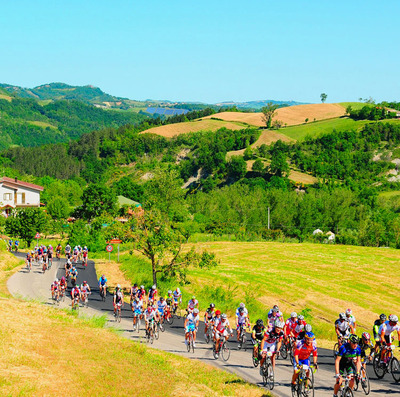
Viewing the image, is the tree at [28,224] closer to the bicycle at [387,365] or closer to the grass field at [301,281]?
the grass field at [301,281]

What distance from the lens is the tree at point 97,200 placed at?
298 feet

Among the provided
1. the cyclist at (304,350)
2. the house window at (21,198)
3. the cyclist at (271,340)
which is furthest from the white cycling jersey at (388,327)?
the house window at (21,198)

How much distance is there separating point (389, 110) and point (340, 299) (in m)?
170

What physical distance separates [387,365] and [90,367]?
1043cm

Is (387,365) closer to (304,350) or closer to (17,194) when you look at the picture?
(304,350)

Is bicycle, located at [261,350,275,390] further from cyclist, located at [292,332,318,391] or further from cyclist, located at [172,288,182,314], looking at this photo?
cyclist, located at [172,288,182,314]

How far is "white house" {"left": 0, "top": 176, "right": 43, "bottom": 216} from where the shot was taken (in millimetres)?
101438

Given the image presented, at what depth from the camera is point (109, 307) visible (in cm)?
3416

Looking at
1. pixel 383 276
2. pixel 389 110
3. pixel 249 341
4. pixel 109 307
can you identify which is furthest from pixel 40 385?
pixel 389 110

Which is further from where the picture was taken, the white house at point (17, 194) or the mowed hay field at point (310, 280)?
the white house at point (17, 194)

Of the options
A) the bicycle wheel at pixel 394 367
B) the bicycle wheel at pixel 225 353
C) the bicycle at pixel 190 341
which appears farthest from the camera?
the bicycle at pixel 190 341

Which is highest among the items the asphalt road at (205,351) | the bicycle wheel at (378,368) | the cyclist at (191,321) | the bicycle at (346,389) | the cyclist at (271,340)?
the cyclist at (271,340)

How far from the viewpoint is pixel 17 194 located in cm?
10519

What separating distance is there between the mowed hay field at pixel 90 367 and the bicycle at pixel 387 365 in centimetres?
463
